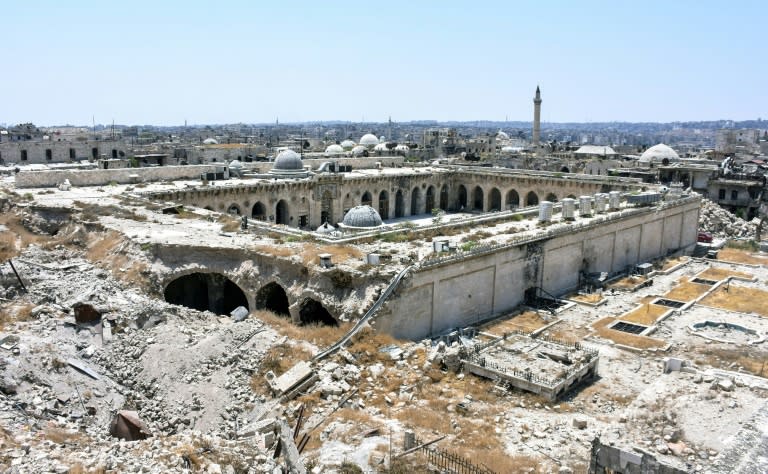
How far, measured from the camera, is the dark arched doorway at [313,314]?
86.3 feet

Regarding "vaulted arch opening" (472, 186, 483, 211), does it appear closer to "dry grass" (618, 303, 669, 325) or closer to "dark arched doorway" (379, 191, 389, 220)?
"dark arched doorway" (379, 191, 389, 220)

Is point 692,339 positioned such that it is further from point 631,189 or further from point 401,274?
point 631,189

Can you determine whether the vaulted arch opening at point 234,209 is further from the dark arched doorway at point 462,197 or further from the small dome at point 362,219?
the dark arched doorway at point 462,197

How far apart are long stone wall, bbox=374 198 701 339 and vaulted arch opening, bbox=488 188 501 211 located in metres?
20.5

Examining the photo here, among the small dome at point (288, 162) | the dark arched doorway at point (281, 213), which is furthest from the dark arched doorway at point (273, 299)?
the small dome at point (288, 162)

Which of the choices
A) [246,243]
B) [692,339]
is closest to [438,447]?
[246,243]

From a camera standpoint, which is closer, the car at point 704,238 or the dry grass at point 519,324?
the dry grass at point 519,324

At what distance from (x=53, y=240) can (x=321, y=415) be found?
72.0ft

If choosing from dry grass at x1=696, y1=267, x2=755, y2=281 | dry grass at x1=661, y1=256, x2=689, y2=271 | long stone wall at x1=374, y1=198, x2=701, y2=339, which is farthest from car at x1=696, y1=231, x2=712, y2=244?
dry grass at x1=696, y1=267, x2=755, y2=281

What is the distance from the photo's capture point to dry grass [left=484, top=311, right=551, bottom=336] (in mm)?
29061

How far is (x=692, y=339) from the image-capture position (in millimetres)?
28828

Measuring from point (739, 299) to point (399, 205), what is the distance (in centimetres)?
3589

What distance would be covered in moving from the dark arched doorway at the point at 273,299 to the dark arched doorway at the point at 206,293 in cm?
227

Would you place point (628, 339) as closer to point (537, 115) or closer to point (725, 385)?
point (725, 385)
